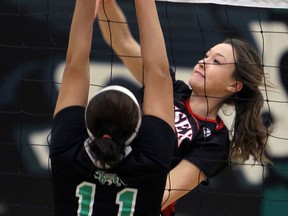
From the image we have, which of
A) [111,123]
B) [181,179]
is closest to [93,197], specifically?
[111,123]

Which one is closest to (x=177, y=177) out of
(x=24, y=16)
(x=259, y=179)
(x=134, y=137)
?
(x=134, y=137)

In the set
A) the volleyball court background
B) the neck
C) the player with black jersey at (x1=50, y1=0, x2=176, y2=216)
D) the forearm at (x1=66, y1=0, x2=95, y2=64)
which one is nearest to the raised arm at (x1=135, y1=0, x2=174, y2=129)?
the player with black jersey at (x1=50, y1=0, x2=176, y2=216)

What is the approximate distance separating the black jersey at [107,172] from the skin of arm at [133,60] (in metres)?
0.37

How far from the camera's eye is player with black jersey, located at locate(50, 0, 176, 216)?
4.30 feet

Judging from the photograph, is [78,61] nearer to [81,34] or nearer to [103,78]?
[81,34]

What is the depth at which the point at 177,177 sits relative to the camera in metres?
1.77

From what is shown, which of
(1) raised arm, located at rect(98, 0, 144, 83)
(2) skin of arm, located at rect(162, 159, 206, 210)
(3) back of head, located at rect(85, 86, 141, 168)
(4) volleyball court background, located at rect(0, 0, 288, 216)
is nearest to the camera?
(3) back of head, located at rect(85, 86, 141, 168)

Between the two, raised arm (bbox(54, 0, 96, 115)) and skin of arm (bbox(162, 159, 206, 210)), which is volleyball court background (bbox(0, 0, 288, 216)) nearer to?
skin of arm (bbox(162, 159, 206, 210))

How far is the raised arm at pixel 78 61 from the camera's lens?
139cm

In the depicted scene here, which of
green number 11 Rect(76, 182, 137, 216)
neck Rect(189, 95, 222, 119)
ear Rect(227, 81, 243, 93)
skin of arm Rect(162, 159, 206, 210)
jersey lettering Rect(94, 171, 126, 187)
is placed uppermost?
ear Rect(227, 81, 243, 93)

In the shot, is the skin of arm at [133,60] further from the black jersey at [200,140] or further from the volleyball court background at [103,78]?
the volleyball court background at [103,78]

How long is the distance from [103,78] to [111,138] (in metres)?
1.21

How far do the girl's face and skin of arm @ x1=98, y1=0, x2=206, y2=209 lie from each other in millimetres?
174

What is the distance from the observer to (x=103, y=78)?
8.21 ft
